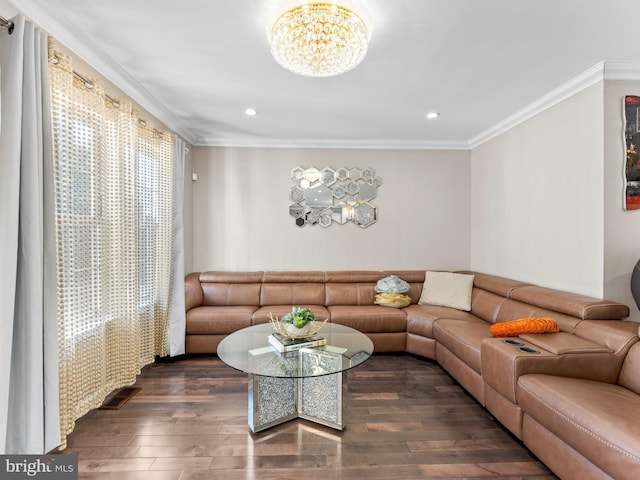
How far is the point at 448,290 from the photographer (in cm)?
386

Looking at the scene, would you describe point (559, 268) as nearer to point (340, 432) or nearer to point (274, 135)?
point (340, 432)

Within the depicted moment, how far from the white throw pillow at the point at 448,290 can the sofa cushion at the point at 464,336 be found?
0.32 metres

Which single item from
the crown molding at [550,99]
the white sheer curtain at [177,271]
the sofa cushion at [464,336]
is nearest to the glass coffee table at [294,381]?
the sofa cushion at [464,336]

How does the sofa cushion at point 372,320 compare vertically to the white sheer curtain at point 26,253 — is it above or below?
below

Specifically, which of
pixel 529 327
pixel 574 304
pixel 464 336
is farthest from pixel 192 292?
pixel 574 304

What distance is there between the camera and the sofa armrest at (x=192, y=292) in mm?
3607

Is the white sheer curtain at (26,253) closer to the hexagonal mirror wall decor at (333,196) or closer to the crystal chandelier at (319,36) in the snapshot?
the crystal chandelier at (319,36)

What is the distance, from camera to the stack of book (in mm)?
2293

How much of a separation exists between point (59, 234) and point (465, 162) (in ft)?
15.2

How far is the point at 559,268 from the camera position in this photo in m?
2.89

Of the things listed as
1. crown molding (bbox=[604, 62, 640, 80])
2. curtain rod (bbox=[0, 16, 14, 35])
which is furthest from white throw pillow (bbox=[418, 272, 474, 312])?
curtain rod (bbox=[0, 16, 14, 35])

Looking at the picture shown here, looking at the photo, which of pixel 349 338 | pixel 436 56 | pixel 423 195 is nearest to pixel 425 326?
pixel 349 338

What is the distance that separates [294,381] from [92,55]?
277 centimetres

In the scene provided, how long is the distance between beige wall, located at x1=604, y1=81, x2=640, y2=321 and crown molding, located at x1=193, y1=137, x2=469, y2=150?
2.02m
